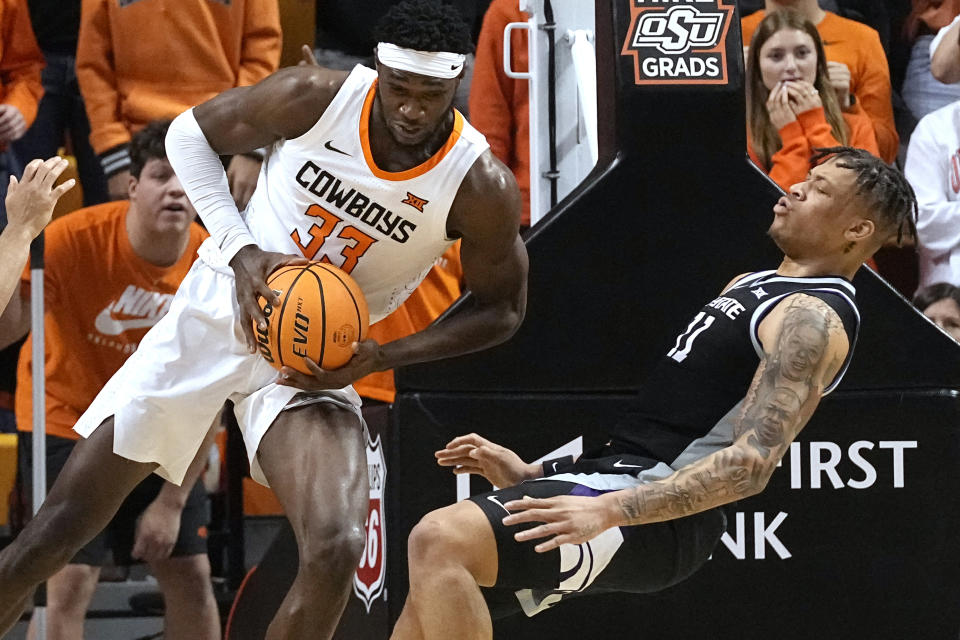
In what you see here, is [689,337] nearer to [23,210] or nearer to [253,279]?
[253,279]

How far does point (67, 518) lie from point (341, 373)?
0.87 m

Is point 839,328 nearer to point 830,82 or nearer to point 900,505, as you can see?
point 900,505

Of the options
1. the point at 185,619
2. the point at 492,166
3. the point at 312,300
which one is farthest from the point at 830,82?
the point at 185,619

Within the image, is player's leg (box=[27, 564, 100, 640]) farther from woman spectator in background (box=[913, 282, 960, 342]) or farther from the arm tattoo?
woman spectator in background (box=[913, 282, 960, 342])

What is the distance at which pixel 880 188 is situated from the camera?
3590 millimetres

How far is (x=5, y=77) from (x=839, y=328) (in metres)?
4.21

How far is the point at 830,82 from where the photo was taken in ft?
18.5

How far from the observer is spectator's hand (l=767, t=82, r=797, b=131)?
5.29 m

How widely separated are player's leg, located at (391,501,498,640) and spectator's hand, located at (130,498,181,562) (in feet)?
6.81

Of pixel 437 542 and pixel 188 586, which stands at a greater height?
pixel 437 542

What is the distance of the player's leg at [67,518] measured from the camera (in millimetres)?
3717

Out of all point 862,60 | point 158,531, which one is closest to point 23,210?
point 158,531

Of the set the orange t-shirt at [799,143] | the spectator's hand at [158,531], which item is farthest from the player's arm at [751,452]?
the spectator's hand at [158,531]

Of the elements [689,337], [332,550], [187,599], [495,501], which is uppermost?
[689,337]
